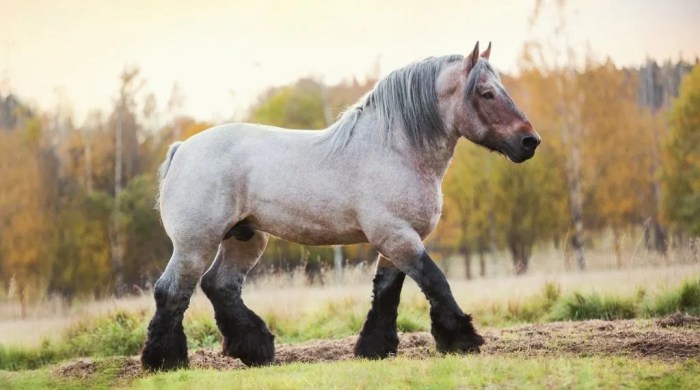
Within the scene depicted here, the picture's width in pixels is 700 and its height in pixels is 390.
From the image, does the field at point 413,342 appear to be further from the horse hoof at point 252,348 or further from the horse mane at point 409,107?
the horse mane at point 409,107

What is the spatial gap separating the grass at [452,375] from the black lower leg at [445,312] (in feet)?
1.05

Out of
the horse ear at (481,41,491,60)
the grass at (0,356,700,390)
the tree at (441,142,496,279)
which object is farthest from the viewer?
the tree at (441,142,496,279)

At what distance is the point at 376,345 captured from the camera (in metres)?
6.52

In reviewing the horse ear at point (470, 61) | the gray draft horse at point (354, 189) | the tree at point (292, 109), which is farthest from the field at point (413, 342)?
the tree at point (292, 109)

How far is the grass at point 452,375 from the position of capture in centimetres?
468

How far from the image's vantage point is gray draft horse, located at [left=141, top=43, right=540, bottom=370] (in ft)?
20.1

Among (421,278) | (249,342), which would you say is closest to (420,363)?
(421,278)

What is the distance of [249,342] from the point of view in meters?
6.78

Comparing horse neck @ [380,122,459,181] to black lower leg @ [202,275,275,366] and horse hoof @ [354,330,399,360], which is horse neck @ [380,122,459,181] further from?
black lower leg @ [202,275,275,366]

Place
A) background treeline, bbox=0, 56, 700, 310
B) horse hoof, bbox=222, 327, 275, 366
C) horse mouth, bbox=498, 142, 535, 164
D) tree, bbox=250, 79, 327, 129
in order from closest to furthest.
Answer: horse mouth, bbox=498, 142, 535, 164 → horse hoof, bbox=222, 327, 275, 366 → background treeline, bbox=0, 56, 700, 310 → tree, bbox=250, 79, 327, 129

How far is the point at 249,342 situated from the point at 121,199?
19.1m

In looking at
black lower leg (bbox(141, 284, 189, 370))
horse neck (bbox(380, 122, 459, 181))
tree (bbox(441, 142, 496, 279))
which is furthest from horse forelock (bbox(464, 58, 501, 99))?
tree (bbox(441, 142, 496, 279))

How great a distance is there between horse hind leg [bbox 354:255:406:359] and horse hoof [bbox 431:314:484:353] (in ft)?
2.08

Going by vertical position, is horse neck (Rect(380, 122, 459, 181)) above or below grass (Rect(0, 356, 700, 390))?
above
